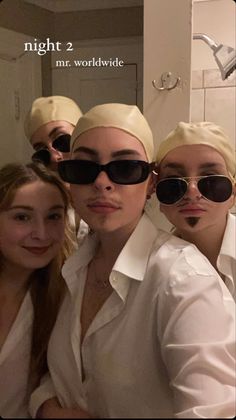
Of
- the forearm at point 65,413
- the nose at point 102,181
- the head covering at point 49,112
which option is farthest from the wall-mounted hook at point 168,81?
the forearm at point 65,413

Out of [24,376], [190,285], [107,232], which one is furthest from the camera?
[24,376]

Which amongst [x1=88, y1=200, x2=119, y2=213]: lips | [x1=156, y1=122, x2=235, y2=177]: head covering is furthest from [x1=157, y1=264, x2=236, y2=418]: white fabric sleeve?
[x1=156, y1=122, x2=235, y2=177]: head covering

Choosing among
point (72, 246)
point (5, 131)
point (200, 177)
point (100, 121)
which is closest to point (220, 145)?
point (200, 177)

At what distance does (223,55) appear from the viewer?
1.03 meters

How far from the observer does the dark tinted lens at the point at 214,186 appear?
0.80m

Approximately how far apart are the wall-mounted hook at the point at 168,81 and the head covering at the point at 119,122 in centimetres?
32

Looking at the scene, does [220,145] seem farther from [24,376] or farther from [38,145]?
[24,376]

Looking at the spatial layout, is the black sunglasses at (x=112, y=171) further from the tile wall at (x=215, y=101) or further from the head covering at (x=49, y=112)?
the tile wall at (x=215, y=101)

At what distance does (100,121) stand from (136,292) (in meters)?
0.24

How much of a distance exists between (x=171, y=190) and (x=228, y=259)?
17cm

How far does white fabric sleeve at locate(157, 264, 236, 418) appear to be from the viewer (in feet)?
2.03

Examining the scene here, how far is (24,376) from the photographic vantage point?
0.87 meters

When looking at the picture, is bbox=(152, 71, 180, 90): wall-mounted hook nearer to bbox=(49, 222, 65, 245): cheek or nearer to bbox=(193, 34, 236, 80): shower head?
bbox=(193, 34, 236, 80): shower head

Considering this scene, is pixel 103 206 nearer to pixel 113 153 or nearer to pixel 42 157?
pixel 113 153
